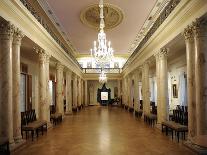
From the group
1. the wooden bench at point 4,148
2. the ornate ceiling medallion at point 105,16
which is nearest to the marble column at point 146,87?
the ornate ceiling medallion at point 105,16

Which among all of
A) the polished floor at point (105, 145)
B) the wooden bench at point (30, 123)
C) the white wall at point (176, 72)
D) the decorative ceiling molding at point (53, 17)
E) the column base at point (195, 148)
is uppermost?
the decorative ceiling molding at point (53, 17)

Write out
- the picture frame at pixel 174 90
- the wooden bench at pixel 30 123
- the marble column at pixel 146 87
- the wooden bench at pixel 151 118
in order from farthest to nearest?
the picture frame at pixel 174 90, the marble column at pixel 146 87, the wooden bench at pixel 151 118, the wooden bench at pixel 30 123

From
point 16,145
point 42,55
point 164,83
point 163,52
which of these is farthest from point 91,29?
point 16,145

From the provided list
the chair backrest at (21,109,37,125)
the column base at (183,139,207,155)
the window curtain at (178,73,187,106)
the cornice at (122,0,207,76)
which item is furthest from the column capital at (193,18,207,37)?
the window curtain at (178,73,187,106)

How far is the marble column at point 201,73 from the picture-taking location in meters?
7.05

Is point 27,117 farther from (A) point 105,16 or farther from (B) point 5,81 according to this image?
(A) point 105,16

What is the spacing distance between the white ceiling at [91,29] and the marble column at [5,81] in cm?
620

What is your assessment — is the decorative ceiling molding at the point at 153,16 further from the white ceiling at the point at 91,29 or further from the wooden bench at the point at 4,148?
the wooden bench at the point at 4,148

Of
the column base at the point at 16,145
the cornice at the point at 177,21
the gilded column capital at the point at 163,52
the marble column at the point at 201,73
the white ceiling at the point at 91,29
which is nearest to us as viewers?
the cornice at the point at 177,21

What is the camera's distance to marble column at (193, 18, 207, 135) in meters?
7.05

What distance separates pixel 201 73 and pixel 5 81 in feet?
18.2

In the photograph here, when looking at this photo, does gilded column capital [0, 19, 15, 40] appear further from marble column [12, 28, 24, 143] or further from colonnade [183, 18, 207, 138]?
colonnade [183, 18, 207, 138]

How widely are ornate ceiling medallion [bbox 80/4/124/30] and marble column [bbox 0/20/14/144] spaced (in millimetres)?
7410

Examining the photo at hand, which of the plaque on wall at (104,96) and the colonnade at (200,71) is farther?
the plaque on wall at (104,96)
